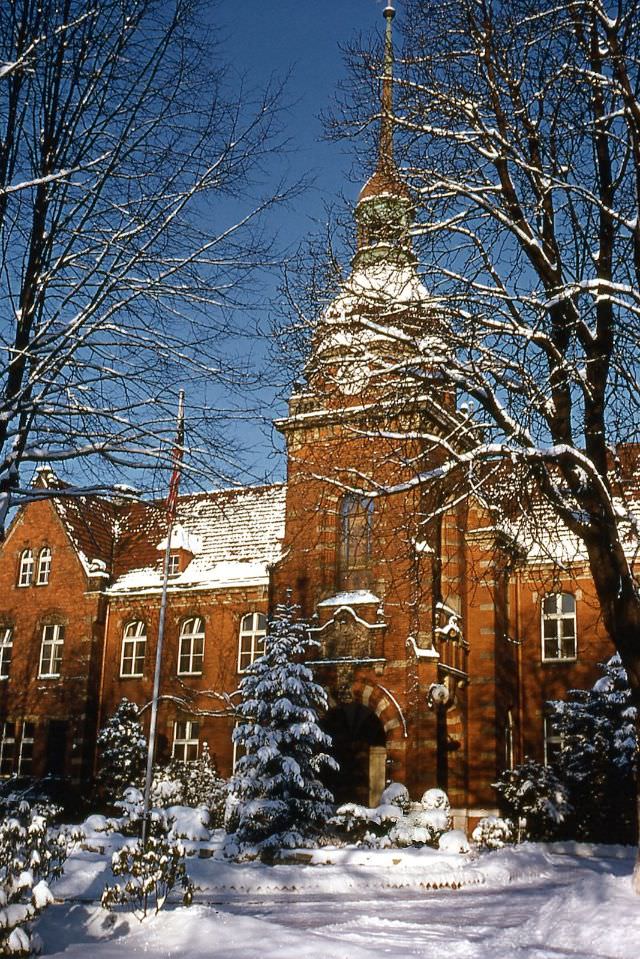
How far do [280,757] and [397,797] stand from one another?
311cm

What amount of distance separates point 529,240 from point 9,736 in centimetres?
2837

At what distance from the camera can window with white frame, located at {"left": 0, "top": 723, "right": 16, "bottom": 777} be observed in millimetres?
33219

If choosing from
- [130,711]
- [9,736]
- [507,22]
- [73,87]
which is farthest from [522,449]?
[9,736]

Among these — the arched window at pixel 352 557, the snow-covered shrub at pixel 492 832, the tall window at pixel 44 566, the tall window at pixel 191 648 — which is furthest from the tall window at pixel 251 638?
the snow-covered shrub at pixel 492 832

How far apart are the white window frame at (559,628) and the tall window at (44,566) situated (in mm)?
17061

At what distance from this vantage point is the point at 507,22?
11234 millimetres

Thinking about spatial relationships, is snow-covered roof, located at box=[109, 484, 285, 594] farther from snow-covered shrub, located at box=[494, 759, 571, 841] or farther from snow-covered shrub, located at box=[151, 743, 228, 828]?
snow-covered shrub, located at box=[494, 759, 571, 841]

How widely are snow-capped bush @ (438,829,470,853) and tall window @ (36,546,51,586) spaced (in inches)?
735

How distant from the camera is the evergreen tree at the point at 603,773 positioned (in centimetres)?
2361

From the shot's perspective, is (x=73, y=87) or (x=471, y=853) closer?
(x=73, y=87)

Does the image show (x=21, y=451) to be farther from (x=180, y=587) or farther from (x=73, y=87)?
(x=180, y=587)

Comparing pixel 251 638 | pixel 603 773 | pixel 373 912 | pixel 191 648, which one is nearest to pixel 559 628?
pixel 603 773

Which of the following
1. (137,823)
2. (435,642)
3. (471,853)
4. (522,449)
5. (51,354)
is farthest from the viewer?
(435,642)

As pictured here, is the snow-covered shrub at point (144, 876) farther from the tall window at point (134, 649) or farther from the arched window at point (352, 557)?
the tall window at point (134, 649)
